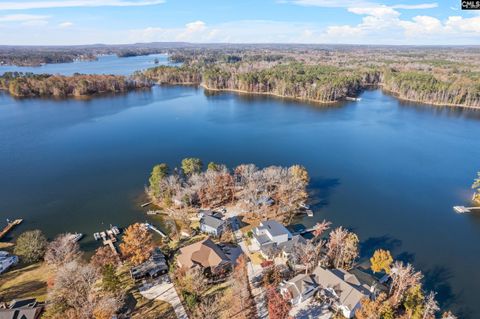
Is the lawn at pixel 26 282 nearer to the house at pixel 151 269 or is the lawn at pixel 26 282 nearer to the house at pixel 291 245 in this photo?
the house at pixel 151 269

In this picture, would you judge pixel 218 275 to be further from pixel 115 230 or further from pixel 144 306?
pixel 115 230

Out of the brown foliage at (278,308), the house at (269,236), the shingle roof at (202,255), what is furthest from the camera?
the house at (269,236)

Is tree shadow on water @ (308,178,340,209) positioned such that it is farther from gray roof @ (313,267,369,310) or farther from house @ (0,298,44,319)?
house @ (0,298,44,319)

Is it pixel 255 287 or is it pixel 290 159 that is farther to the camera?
pixel 290 159

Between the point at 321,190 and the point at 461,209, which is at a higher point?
the point at 321,190

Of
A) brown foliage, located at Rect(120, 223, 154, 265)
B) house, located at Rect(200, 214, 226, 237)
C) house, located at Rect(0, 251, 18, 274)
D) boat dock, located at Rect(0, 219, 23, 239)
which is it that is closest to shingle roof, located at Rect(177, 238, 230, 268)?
brown foliage, located at Rect(120, 223, 154, 265)

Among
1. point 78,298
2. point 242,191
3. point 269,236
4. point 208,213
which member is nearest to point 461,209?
point 269,236

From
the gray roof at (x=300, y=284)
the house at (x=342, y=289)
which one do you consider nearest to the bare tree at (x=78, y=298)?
the gray roof at (x=300, y=284)

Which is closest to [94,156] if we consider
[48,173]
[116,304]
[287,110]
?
[48,173]
